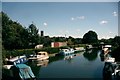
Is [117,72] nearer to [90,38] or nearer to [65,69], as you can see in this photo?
[65,69]

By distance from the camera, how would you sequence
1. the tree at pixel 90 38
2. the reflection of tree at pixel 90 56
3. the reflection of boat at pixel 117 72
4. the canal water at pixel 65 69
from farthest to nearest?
→ the tree at pixel 90 38
the reflection of tree at pixel 90 56
the canal water at pixel 65 69
the reflection of boat at pixel 117 72

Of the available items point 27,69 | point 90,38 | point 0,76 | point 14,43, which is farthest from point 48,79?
point 90,38

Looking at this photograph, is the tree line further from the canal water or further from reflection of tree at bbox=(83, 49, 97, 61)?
the canal water

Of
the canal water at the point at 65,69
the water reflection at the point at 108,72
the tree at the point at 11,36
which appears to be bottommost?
the canal water at the point at 65,69

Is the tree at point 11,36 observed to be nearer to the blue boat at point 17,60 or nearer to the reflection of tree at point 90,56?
the blue boat at point 17,60

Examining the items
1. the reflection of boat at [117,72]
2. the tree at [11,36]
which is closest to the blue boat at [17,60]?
the tree at [11,36]

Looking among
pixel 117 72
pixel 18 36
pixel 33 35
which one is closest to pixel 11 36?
pixel 18 36

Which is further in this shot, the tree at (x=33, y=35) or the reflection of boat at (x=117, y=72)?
the tree at (x=33, y=35)

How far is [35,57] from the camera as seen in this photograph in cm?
3048

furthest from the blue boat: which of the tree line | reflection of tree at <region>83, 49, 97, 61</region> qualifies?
reflection of tree at <region>83, 49, 97, 61</region>

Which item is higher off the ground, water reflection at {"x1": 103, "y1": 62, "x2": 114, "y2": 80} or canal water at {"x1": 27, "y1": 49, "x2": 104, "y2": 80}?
water reflection at {"x1": 103, "y1": 62, "x2": 114, "y2": 80}

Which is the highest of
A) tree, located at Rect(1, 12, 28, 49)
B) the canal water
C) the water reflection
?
tree, located at Rect(1, 12, 28, 49)

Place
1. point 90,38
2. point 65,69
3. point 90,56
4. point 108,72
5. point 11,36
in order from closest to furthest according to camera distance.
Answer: point 108,72, point 65,69, point 11,36, point 90,56, point 90,38

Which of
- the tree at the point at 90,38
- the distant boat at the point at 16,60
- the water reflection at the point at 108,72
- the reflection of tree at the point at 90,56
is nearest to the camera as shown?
the water reflection at the point at 108,72
